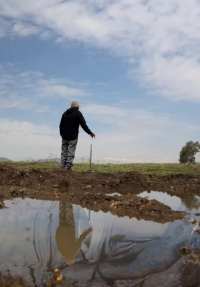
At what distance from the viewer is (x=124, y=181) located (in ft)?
31.2

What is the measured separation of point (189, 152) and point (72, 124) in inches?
792

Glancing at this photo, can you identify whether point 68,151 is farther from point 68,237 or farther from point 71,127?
point 68,237

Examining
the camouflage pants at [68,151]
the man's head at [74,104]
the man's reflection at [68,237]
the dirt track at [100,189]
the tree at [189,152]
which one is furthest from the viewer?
the tree at [189,152]

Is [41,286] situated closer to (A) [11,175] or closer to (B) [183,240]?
(B) [183,240]

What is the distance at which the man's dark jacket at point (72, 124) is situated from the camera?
11.9 m

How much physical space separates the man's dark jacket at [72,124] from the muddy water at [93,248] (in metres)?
6.67

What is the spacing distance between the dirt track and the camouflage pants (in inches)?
69.4

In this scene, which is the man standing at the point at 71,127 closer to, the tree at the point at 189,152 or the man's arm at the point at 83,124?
the man's arm at the point at 83,124

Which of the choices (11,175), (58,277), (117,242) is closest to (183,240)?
(117,242)

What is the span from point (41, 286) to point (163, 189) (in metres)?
7.33

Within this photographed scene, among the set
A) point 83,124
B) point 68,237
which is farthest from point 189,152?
point 68,237

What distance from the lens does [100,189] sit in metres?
8.35

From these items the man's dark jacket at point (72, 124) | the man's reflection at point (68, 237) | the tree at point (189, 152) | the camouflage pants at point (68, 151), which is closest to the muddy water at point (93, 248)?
the man's reflection at point (68, 237)

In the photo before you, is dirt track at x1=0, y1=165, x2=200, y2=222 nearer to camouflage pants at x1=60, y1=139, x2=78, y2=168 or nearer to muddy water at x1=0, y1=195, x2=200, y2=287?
muddy water at x1=0, y1=195, x2=200, y2=287
